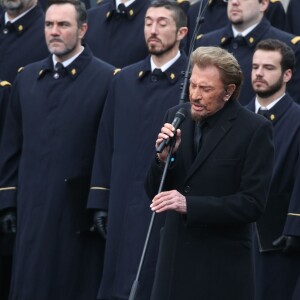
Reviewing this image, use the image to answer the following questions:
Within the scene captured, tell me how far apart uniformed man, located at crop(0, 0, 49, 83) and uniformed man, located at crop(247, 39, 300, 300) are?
2.06 m

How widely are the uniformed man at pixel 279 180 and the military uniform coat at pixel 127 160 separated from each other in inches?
22.2

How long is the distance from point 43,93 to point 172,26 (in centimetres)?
105

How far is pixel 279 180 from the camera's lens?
25.3 feet

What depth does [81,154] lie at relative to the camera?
816cm

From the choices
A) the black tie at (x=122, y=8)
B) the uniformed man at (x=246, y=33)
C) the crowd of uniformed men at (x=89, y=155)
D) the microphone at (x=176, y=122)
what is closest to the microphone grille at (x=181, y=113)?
the microphone at (x=176, y=122)

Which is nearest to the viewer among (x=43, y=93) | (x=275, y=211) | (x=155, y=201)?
(x=155, y=201)

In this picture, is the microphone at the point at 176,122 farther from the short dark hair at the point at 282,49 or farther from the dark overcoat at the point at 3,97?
the dark overcoat at the point at 3,97

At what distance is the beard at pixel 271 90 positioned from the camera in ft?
25.7

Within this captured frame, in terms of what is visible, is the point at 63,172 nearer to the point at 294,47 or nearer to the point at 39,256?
the point at 39,256

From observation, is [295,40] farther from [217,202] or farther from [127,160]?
[217,202]

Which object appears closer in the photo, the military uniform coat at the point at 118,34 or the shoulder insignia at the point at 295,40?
the shoulder insignia at the point at 295,40

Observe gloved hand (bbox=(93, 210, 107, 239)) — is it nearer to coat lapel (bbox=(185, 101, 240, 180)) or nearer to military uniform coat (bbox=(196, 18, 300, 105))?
military uniform coat (bbox=(196, 18, 300, 105))

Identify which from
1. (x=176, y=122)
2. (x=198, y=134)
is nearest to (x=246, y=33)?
(x=198, y=134)

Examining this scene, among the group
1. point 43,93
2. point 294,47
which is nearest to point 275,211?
point 294,47
